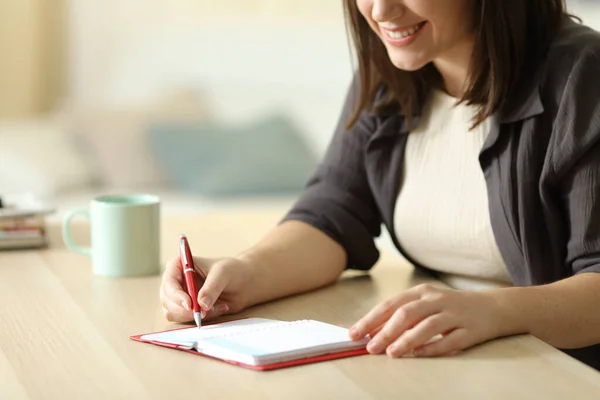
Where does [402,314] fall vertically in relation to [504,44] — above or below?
below

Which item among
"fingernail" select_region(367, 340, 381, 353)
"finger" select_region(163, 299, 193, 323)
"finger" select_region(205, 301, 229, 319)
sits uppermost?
"fingernail" select_region(367, 340, 381, 353)

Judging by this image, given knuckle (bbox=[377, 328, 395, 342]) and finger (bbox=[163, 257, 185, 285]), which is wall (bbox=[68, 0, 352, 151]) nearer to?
finger (bbox=[163, 257, 185, 285])

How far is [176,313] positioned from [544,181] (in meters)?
0.50

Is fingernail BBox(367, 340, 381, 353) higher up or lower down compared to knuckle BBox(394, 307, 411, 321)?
lower down

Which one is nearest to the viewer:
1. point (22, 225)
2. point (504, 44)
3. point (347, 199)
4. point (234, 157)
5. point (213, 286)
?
point (213, 286)

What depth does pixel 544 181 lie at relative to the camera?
129 cm

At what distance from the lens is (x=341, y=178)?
1563 millimetres

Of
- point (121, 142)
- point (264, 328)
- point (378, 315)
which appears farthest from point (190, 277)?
point (121, 142)

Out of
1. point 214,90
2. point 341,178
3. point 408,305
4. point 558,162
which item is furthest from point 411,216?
point 214,90

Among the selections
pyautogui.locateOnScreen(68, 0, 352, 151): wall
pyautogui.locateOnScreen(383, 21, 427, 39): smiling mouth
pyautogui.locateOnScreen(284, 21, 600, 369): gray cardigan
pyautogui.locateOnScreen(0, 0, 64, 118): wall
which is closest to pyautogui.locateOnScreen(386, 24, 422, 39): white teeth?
pyautogui.locateOnScreen(383, 21, 427, 39): smiling mouth

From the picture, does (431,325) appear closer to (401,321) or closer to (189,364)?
(401,321)

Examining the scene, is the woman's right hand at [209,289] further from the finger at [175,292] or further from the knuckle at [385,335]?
the knuckle at [385,335]

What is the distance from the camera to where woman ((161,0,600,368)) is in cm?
114

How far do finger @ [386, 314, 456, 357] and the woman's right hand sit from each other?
261 mm
